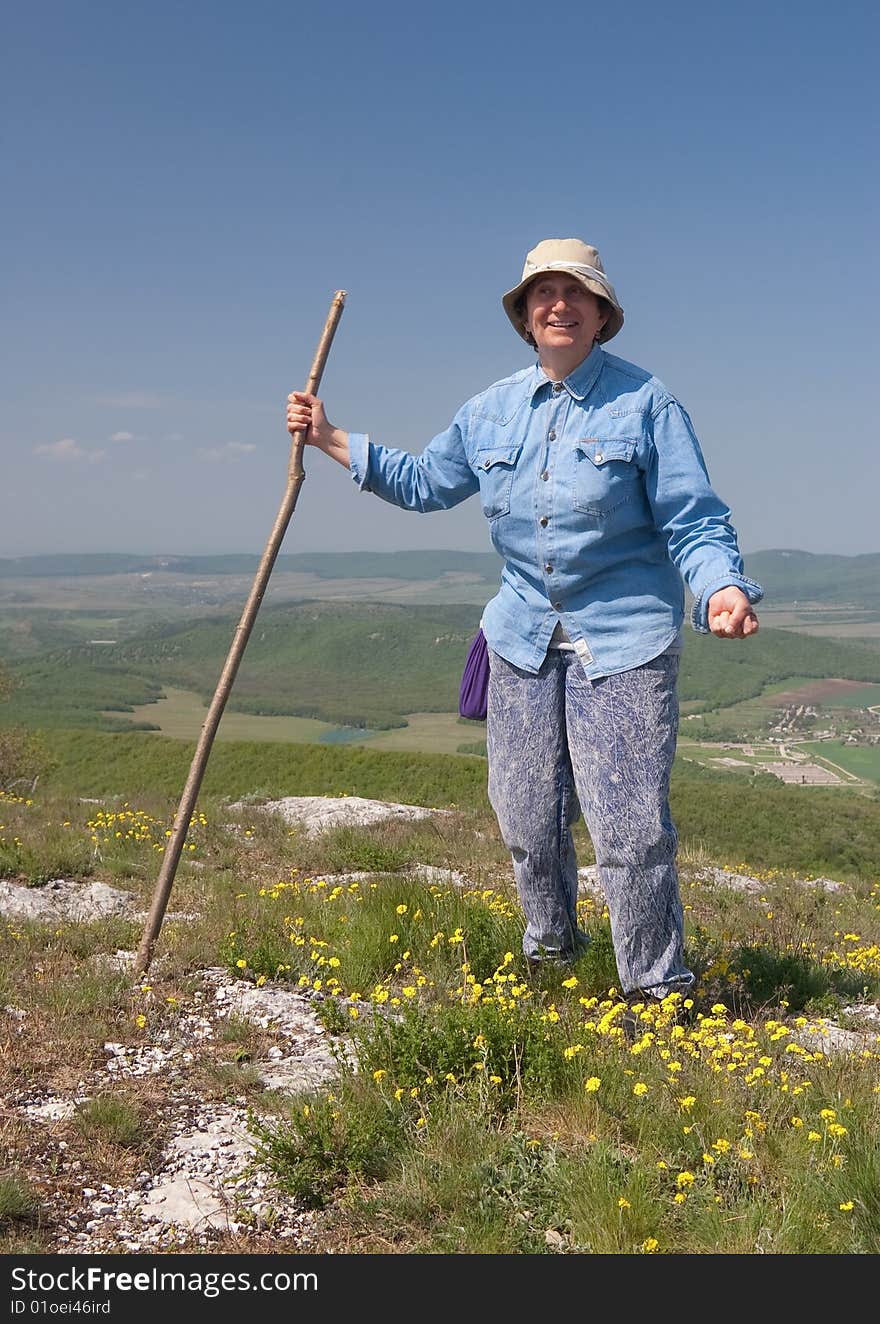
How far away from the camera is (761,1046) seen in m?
3.84

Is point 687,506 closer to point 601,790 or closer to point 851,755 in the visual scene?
point 601,790

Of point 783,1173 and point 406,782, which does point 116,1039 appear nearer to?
point 783,1173

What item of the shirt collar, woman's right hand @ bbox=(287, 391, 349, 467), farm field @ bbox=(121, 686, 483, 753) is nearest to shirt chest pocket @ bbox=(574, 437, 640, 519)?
the shirt collar

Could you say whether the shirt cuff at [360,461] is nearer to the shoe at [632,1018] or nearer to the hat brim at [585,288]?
the hat brim at [585,288]

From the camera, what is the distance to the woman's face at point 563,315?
159 inches

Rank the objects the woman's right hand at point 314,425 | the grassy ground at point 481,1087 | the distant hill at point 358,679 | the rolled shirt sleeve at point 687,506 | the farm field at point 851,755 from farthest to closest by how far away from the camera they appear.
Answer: the distant hill at point 358,679, the farm field at point 851,755, the woman's right hand at point 314,425, the rolled shirt sleeve at point 687,506, the grassy ground at point 481,1087

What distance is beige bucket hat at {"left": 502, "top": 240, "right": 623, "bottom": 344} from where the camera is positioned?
3.92 m

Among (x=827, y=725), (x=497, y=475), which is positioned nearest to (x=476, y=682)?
(x=497, y=475)

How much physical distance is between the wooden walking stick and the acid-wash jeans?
1578mm

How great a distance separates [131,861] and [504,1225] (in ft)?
19.5

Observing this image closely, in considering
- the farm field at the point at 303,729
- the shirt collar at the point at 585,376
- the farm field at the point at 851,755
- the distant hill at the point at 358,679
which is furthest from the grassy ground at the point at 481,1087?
the distant hill at the point at 358,679

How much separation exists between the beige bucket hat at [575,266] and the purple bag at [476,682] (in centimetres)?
158

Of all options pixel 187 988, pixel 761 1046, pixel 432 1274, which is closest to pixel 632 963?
pixel 761 1046

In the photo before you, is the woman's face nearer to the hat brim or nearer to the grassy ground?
the hat brim
